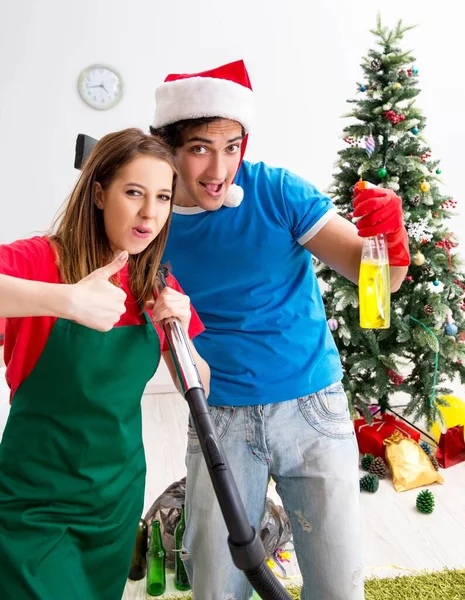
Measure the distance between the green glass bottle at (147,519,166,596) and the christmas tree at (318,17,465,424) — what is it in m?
1.33

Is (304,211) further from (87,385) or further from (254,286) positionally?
(87,385)

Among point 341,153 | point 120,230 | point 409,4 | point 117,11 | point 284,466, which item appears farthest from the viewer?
point 409,4

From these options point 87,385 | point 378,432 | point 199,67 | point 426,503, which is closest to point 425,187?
point 378,432

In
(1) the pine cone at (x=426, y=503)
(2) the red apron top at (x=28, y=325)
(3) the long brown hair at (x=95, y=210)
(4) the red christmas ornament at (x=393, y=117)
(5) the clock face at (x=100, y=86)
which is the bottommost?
(1) the pine cone at (x=426, y=503)

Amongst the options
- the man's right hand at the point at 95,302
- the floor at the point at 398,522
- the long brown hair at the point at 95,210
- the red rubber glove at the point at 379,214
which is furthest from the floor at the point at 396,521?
the red rubber glove at the point at 379,214

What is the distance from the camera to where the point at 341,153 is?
3.33m

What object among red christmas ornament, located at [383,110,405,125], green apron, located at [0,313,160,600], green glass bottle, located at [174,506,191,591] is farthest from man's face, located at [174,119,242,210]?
red christmas ornament, located at [383,110,405,125]

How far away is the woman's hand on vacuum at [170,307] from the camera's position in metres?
1.31

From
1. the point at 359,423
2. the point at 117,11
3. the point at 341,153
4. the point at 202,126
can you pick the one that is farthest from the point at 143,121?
the point at 202,126

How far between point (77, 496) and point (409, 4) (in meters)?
4.17

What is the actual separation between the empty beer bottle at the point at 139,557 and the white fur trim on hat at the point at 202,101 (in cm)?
153

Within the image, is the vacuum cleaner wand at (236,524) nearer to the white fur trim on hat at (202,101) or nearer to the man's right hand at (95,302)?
the man's right hand at (95,302)

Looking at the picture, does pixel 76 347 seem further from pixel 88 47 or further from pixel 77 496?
pixel 88 47

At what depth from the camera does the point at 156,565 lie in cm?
239
